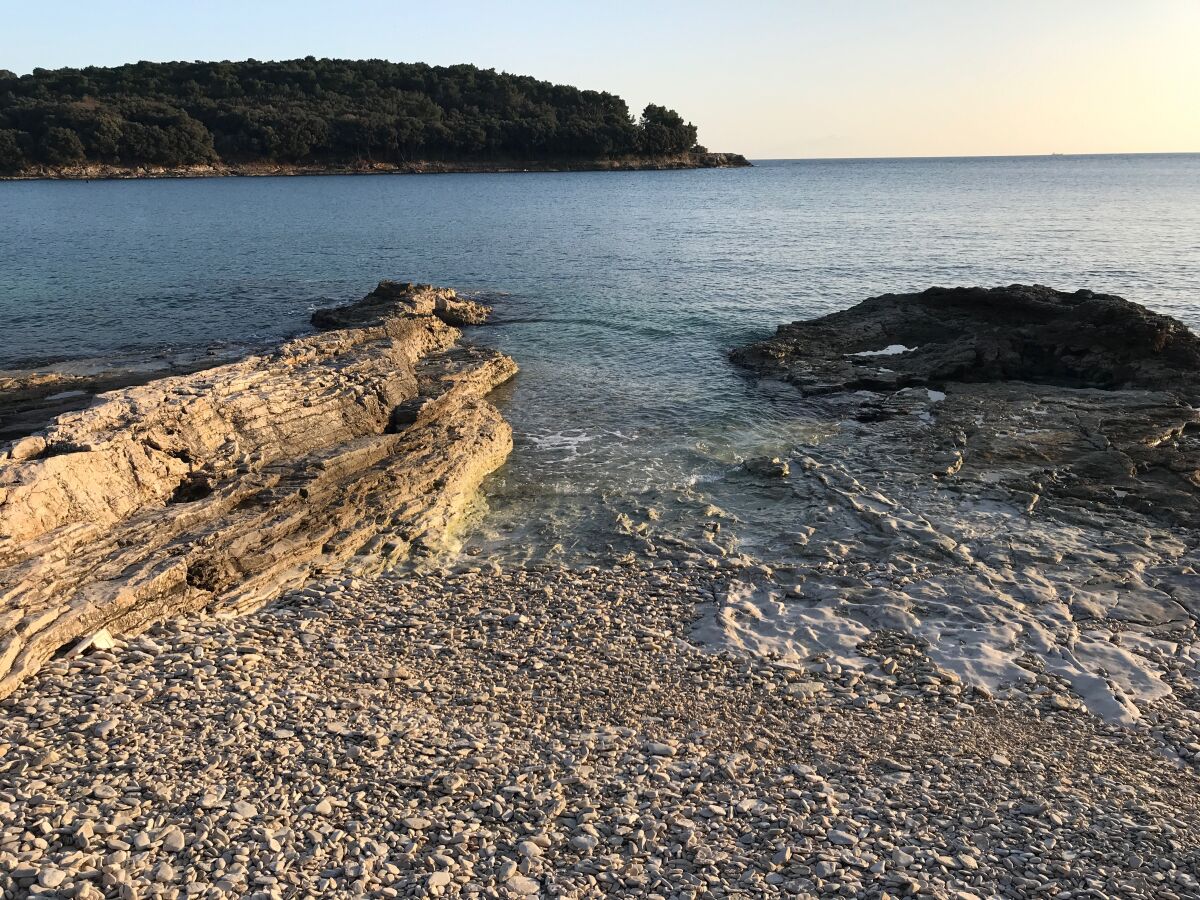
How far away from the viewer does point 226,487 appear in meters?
14.9

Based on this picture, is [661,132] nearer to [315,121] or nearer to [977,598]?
[315,121]

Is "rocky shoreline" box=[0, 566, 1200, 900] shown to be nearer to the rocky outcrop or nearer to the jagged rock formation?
the jagged rock formation

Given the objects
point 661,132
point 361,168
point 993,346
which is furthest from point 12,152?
point 993,346

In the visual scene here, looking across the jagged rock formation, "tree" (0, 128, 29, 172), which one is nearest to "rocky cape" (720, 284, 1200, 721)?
the jagged rock formation

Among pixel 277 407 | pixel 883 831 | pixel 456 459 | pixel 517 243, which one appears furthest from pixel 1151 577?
pixel 517 243

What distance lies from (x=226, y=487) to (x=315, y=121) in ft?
489

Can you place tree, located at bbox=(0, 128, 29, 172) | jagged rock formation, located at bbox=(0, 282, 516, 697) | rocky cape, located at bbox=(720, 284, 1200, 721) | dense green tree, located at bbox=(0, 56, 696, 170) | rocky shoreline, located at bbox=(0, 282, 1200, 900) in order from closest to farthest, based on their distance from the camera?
rocky shoreline, located at bbox=(0, 282, 1200, 900), jagged rock formation, located at bbox=(0, 282, 516, 697), rocky cape, located at bbox=(720, 284, 1200, 721), tree, located at bbox=(0, 128, 29, 172), dense green tree, located at bbox=(0, 56, 696, 170)

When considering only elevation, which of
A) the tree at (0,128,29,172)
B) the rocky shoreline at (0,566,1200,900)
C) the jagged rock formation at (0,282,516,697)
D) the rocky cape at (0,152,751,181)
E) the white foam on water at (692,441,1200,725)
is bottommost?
the white foam on water at (692,441,1200,725)

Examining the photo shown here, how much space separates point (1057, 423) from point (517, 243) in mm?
44512

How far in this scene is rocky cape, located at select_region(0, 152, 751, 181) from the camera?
12388 centimetres

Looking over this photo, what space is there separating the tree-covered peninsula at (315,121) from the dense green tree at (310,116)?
0.26 meters

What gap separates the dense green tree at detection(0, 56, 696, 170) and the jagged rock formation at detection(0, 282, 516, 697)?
133217 millimetres

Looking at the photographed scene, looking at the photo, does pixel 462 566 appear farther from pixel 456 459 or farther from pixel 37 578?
pixel 37 578

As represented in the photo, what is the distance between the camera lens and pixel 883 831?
8344 millimetres
